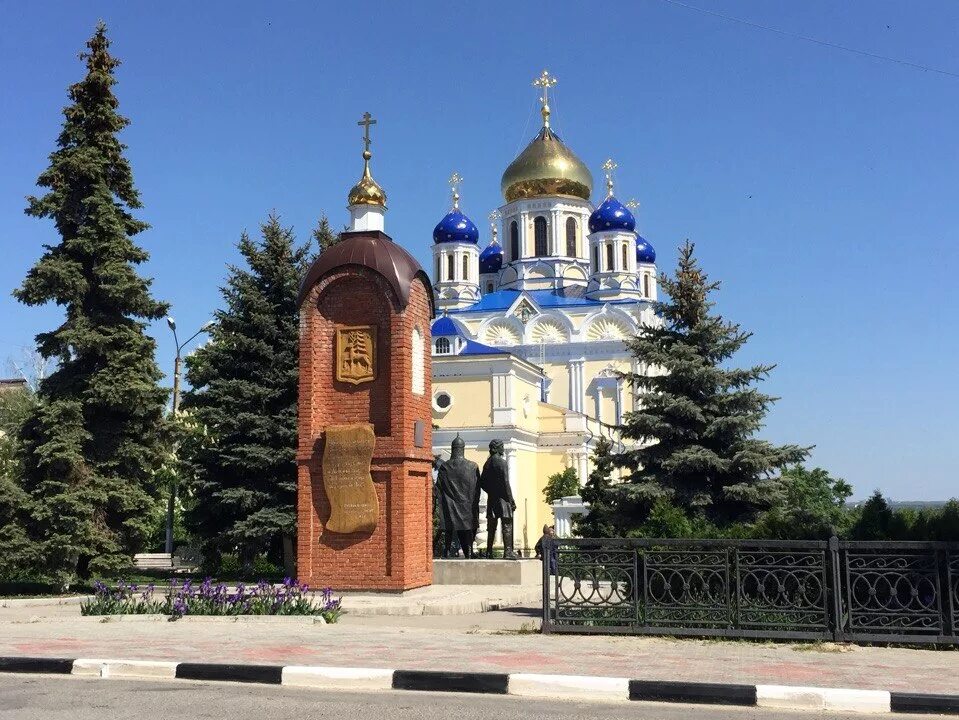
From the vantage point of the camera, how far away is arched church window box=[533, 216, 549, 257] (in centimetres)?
6122

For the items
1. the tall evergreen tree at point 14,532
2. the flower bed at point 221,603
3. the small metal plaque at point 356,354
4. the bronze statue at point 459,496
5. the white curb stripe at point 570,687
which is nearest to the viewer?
the white curb stripe at point 570,687

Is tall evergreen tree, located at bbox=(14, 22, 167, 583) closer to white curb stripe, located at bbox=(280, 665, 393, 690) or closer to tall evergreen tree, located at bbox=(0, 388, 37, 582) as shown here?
tall evergreen tree, located at bbox=(0, 388, 37, 582)

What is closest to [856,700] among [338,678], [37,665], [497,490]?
[338,678]

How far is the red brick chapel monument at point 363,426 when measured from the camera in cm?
1334

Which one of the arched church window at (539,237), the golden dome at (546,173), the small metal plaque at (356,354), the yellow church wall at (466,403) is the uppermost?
the golden dome at (546,173)

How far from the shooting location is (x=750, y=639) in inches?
351

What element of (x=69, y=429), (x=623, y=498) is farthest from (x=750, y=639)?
(x=69, y=429)

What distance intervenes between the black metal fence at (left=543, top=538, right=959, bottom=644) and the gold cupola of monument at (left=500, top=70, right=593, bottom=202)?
52.2m

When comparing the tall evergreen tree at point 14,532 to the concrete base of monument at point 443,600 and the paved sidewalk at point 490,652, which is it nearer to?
the paved sidewalk at point 490,652

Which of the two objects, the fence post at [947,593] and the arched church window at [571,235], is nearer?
the fence post at [947,593]

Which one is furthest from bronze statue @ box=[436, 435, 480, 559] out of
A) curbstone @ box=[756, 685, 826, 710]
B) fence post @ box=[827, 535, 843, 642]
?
curbstone @ box=[756, 685, 826, 710]

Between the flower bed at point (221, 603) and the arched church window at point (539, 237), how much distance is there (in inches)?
2025

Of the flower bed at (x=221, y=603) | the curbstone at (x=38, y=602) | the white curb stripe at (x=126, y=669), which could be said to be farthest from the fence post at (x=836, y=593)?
the curbstone at (x=38, y=602)

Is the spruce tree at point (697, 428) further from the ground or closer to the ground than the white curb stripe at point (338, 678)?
further from the ground
